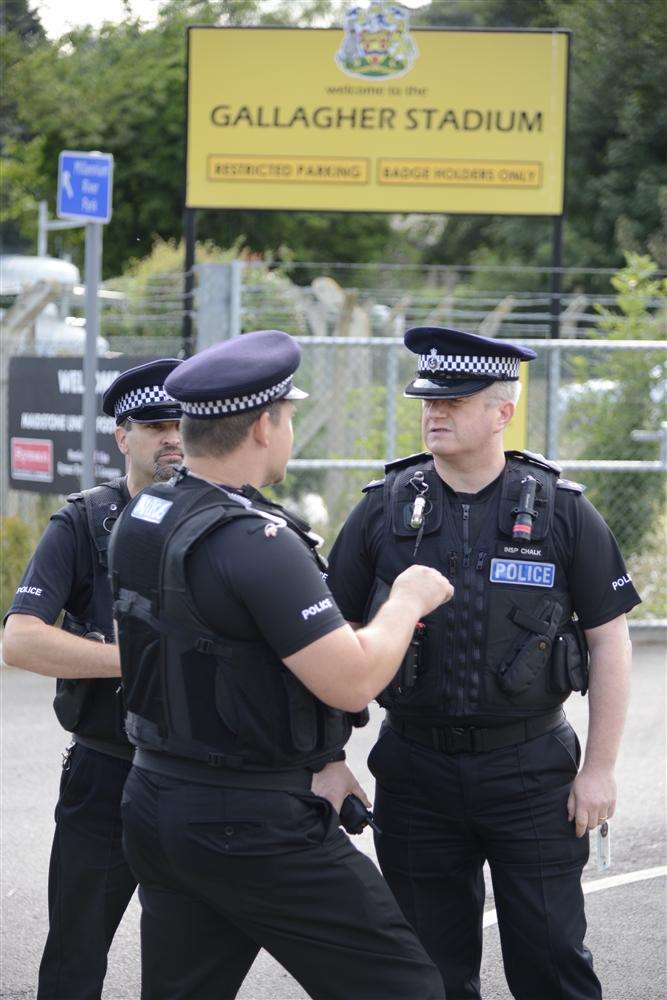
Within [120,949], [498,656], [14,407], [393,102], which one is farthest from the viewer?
[393,102]

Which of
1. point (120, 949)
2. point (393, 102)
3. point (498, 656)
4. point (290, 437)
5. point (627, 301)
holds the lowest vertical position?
point (120, 949)

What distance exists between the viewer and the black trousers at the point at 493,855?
3416 millimetres

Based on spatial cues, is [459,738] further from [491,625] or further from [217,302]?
[217,302]

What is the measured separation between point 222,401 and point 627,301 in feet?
28.2

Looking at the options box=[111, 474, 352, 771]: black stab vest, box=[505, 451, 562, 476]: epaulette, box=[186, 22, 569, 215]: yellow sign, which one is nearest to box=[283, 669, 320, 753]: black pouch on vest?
box=[111, 474, 352, 771]: black stab vest

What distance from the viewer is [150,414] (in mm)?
3666

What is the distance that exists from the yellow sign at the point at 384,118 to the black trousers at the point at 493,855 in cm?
941

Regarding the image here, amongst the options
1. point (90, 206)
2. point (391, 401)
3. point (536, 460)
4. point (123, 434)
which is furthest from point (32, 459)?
point (536, 460)

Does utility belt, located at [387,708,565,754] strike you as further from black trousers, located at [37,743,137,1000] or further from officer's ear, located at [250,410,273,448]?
officer's ear, located at [250,410,273,448]

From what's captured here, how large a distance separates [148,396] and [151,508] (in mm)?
879

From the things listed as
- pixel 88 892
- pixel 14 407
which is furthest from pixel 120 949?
pixel 14 407

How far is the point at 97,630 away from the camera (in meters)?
3.59

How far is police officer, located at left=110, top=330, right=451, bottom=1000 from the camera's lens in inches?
106

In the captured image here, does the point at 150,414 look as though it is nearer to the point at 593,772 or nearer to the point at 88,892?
the point at 88,892
